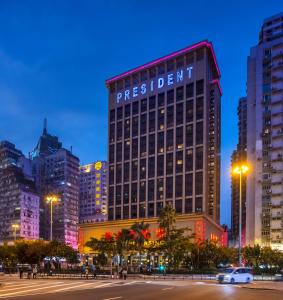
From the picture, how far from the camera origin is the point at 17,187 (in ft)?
649

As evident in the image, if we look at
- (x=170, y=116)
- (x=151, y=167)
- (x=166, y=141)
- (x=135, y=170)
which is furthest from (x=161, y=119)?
(x=135, y=170)

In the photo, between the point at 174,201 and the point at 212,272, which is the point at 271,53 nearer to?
the point at 174,201

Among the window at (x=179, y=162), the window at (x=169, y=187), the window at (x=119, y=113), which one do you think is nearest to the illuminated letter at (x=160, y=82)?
the window at (x=119, y=113)

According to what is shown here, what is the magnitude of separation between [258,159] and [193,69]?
36683 mm

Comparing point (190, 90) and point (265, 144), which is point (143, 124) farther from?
point (265, 144)

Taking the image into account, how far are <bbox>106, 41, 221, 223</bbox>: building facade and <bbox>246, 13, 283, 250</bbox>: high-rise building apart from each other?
15462 mm

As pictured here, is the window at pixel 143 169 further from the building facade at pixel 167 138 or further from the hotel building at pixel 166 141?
the hotel building at pixel 166 141

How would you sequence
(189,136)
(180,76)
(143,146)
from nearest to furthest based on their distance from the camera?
(189,136) → (180,76) → (143,146)

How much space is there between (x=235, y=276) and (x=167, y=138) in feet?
304

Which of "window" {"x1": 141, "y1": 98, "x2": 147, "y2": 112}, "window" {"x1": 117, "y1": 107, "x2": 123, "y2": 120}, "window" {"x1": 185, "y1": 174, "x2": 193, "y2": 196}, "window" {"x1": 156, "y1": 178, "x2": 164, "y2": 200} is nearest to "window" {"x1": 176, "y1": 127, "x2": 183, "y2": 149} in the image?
"window" {"x1": 185, "y1": 174, "x2": 193, "y2": 196}

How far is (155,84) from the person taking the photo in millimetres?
146000

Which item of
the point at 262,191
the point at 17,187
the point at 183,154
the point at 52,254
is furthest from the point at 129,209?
the point at 17,187

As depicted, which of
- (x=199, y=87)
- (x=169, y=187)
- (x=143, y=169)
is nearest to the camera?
(x=169, y=187)

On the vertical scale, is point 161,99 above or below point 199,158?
above
